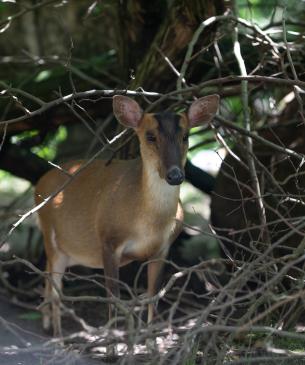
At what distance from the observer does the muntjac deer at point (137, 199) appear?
6762 mm

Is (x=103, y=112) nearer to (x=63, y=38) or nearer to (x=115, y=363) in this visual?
(x=115, y=363)

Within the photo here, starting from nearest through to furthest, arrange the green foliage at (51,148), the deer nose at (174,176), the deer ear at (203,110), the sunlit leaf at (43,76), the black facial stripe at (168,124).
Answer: the deer nose at (174,176)
the black facial stripe at (168,124)
the deer ear at (203,110)
the sunlit leaf at (43,76)
the green foliage at (51,148)

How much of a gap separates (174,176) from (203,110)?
0.94 m

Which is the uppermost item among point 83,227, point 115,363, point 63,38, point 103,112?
point 63,38

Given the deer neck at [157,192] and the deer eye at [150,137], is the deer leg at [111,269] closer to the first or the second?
the deer neck at [157,192]

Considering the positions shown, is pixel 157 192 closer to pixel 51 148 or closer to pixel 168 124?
pixel 168 124

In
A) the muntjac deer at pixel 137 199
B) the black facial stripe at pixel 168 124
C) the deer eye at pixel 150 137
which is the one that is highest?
the black facial stripe at pixel 168 124

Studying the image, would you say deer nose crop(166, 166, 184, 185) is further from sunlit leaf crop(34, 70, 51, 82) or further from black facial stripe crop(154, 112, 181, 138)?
sunlit leaf crop(34, 70, 51, 82)

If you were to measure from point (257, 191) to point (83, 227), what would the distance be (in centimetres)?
169

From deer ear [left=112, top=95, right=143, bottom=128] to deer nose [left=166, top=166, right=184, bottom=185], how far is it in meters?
0.83

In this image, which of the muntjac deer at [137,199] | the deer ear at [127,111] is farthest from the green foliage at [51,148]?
the deer ear at [127,111]

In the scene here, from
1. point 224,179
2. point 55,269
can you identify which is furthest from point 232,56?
point 55,269

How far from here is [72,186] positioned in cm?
784

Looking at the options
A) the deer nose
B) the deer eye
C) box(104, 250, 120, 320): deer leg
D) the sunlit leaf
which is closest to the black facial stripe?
the deer eye
